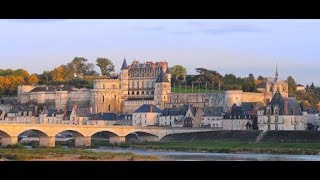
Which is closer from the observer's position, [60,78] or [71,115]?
[71,115]

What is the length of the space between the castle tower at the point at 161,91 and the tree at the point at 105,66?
24.4 ft

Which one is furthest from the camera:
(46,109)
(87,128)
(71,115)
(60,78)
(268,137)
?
(60,78)

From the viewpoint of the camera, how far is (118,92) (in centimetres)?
3375

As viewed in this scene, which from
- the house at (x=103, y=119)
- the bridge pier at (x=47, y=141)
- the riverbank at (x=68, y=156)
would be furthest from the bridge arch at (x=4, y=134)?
the house at (x=103, y=119)

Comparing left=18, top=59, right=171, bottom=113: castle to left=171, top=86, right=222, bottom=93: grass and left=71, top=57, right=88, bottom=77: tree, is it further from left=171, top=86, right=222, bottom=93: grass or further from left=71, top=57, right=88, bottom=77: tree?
left=71, top=57, right=88, bottom=77: tree

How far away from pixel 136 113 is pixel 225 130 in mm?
5235

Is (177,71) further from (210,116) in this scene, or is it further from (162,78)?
(210,116)

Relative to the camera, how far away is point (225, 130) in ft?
79.1

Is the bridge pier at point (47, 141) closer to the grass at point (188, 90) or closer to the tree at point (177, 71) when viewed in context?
Answer: the grass at point (188, 90)

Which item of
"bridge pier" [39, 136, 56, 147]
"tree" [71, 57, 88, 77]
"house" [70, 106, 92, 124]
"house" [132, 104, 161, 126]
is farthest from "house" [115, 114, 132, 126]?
"tree" [71, 57, 88, 77]
